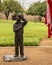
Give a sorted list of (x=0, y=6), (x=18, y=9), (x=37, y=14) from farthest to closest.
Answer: (x=37, y=14), (x=18, y=9), (x=0, y=6)

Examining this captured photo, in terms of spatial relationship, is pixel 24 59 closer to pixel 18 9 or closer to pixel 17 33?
pixel 17 33

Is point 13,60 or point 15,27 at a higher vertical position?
point 15,27

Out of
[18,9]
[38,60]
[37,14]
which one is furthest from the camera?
[37,14]

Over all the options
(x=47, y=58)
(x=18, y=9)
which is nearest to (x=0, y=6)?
(x=18, y=9)

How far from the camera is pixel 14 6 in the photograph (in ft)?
225

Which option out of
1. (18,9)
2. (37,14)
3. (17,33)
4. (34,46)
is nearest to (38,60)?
(17,33)

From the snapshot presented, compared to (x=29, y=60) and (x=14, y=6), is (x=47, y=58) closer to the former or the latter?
(x=29, y=60)

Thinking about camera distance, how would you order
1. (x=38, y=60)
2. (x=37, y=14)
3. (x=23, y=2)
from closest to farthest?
(x=38, y=60) < (x=37, y=14) < (x=23, y=2)

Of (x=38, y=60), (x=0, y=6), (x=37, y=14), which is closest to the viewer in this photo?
(x=38, y=60)

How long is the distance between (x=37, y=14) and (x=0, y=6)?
2103cm

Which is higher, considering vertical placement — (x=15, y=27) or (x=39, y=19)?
(x=15, y=27)

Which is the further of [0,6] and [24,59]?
[0,6]

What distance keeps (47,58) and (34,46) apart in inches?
168

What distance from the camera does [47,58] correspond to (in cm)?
1116
